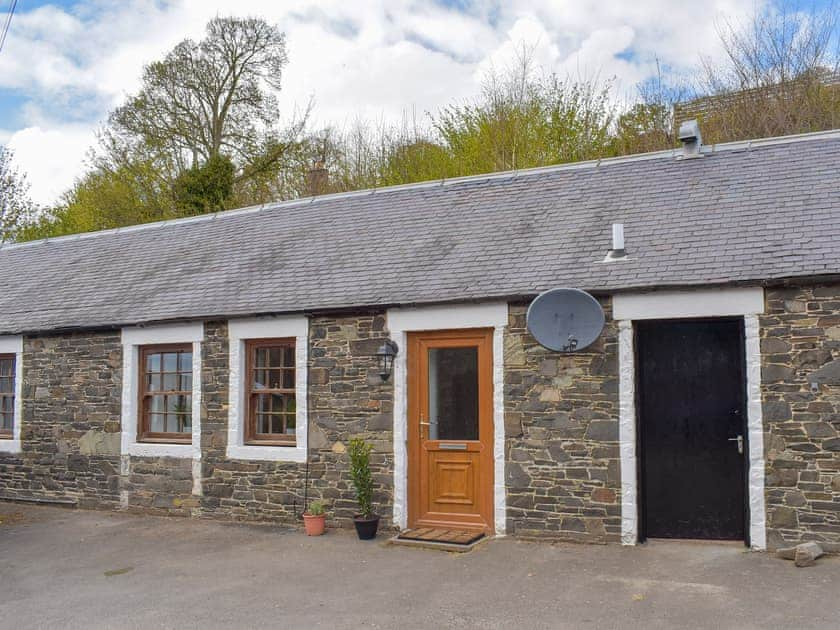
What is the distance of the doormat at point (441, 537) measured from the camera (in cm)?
886

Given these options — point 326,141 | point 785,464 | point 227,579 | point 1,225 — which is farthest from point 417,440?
point 1,225

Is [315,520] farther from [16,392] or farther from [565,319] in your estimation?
[16,392]

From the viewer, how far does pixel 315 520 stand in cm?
983

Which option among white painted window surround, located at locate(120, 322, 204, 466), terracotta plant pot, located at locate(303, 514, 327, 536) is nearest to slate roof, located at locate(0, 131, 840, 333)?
white painted window surround, located at locate(120, 322, 204, 466)

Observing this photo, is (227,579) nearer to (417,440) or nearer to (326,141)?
(417,440)

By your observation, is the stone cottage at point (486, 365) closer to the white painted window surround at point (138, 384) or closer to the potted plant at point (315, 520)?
the white painted window surround at point (138, 384)

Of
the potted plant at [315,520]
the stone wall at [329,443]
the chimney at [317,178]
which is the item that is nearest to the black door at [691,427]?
the stone wall at [329,443]

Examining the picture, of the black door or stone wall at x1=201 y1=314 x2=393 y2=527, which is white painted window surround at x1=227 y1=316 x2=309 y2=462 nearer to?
stone wall at x1=201 y1=314 x2=393 y2=527

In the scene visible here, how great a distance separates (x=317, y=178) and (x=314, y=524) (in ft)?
51.5

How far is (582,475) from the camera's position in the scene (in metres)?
8.73

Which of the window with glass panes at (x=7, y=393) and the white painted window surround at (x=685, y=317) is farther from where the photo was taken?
the window with glass panes at (x=7, y=393)

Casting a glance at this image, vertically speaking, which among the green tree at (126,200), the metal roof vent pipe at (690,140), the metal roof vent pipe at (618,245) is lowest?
the metal roof vent pipe at (618,245)

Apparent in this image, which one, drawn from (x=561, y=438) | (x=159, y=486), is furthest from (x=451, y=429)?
(x=159, y=486)

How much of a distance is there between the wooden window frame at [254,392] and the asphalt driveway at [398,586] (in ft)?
4.59
